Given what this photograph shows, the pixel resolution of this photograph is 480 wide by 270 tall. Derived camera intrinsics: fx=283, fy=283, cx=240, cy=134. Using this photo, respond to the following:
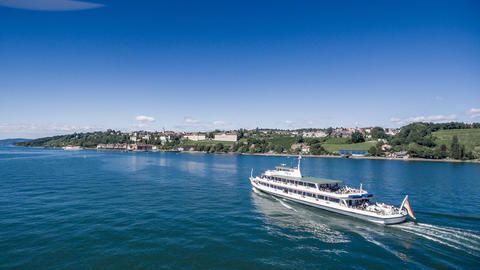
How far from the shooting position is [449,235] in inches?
1230

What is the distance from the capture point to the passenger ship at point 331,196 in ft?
117

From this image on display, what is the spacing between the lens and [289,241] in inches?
1190

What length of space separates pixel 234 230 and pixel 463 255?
74.9ft

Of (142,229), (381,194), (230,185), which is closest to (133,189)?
(230,185)

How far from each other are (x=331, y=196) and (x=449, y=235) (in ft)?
47.9

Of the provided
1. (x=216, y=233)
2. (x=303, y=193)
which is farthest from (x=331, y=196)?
(x=216, y=233)

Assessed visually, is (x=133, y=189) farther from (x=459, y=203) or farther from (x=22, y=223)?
(x=459, y=203)

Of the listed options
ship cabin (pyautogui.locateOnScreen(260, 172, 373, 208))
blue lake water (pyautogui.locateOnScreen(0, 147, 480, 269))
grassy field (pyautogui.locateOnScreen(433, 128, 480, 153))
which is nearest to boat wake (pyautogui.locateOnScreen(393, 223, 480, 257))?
blue lake water (pyautogui.locateOnScreen(0, 147, 480, 269))

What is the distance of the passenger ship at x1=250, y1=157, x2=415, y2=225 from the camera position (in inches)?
1401

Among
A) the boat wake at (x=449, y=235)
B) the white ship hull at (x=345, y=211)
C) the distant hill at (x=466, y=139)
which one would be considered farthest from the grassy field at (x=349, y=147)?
the boat wake at (x=449, y=235)

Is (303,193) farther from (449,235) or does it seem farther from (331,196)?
(449,235)

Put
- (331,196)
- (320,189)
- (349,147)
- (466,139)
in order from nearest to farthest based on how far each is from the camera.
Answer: (331,196) < (320,189) < (466,139) < (349,147)

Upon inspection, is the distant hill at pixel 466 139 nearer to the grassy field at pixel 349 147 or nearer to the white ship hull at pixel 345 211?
the grassy field at pixel 349 147

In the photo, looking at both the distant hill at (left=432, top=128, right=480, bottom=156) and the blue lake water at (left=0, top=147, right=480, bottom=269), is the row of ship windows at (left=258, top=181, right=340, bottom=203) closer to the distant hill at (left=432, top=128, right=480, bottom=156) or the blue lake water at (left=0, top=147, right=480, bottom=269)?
the blue lake water at (left=0, top=147, right=480, bottom=269)
